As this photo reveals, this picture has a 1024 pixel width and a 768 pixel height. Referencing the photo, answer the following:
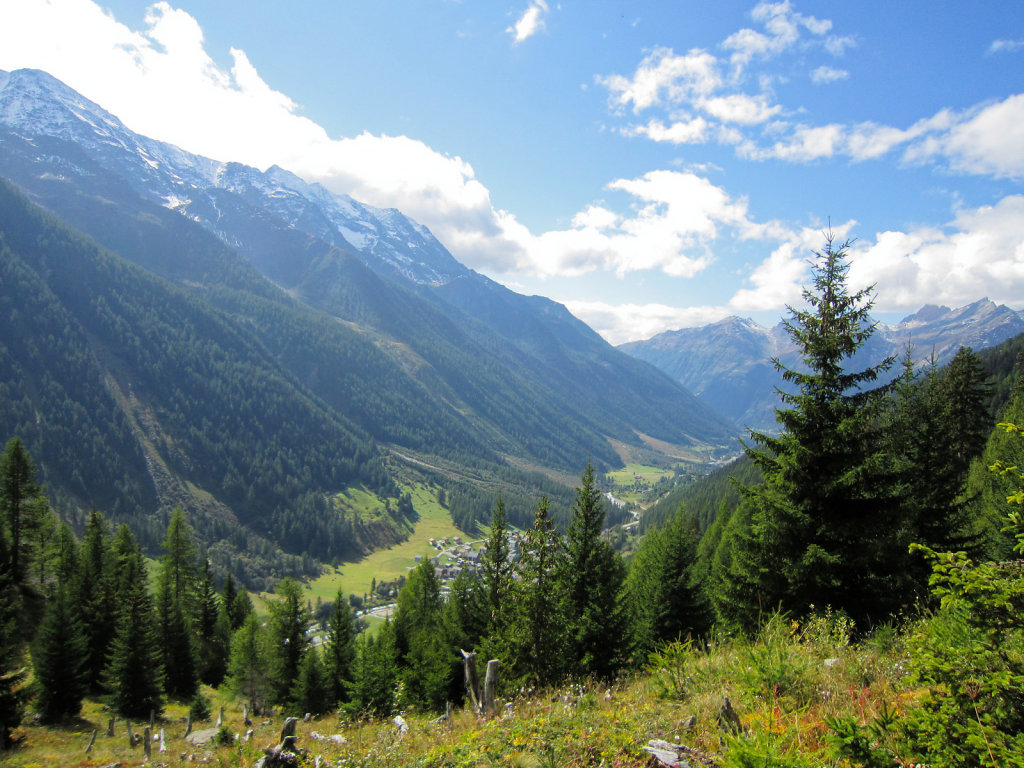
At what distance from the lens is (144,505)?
180625mm

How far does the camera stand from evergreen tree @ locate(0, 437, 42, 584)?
136 ft

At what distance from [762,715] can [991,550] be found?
24.5m

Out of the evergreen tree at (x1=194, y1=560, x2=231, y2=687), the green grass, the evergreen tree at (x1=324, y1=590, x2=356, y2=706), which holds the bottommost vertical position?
the green grass

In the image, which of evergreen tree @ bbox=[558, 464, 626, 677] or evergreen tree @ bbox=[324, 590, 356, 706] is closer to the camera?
evergreen tree @ bbox=[558, 464, 626, 677]

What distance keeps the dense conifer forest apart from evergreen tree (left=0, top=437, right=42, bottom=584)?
14 cm

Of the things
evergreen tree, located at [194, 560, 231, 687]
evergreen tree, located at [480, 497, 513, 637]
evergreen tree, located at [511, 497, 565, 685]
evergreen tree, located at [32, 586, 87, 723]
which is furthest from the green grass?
evergreen tree, located at [511, 497, 565, 685]

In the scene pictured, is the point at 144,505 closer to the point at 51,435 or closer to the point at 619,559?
the point at 51,435

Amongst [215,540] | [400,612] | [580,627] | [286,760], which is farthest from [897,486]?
[215,540]

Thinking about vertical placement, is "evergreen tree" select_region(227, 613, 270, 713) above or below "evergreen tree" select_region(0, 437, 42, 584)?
below

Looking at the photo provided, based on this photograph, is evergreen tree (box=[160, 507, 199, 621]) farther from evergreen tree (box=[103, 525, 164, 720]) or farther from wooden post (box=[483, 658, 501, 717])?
wooden post (box=[483, 658, 501, 717])

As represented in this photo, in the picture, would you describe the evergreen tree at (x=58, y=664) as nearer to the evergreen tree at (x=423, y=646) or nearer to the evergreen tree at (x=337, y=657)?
the evergreen tree at (x=337, y=657)

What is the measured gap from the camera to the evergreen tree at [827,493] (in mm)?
14023

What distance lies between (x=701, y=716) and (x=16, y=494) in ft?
189

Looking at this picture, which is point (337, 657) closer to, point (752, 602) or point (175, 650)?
point (175, 650)
